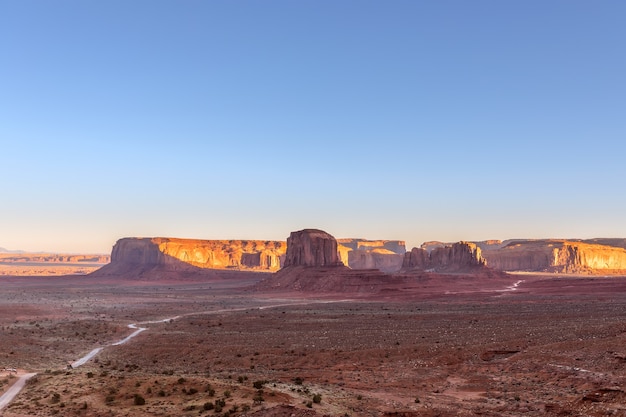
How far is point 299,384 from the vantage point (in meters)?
22.9

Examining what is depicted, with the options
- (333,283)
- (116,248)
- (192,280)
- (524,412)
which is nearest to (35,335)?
(524,412)

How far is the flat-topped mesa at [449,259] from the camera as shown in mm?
134500

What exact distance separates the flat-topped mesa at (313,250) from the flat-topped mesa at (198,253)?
59.8m

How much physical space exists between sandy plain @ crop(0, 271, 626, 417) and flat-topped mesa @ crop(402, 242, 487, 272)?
80.1 metres

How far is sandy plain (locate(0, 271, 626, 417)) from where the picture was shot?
18781 mm

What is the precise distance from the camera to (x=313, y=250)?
107000 mm

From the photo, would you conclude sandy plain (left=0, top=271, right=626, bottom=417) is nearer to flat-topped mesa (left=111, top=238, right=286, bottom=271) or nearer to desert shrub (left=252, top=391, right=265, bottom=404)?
desert shrub (left=252, top=391, right=265, bottom=404)

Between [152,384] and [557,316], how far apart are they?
35.9 m

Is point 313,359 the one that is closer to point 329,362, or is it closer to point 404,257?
point 329,362

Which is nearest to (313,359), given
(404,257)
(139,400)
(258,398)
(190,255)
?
(258,398)

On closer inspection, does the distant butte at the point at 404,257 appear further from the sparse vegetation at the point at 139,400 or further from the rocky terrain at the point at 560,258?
the sparse vegetation at the point at 139,400

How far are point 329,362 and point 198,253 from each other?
488 feet

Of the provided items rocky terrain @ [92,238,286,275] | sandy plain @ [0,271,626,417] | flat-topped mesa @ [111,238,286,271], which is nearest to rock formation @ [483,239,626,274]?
flat-topped mesa @ [111,238,286,271]

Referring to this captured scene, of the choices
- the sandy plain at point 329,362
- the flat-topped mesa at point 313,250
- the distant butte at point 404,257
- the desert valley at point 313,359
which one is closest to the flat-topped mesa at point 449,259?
the distant butte at point 404,257
